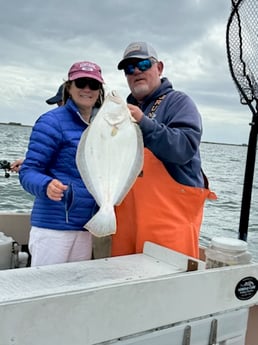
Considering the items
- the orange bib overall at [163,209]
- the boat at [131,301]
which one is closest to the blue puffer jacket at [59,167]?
the orange bib overall at [163,209]

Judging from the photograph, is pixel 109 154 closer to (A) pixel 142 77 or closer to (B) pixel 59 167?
(B) pixel 59 167

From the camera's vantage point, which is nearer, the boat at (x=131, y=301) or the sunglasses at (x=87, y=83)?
the boat at (x=131, y=301)

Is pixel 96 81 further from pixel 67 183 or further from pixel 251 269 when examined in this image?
pixel 251 269

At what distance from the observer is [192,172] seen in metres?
2.66

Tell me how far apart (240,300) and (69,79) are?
157 centimetres

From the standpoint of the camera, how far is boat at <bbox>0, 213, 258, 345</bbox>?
5.25ft

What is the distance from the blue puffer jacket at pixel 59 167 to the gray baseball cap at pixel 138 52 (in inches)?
17.1

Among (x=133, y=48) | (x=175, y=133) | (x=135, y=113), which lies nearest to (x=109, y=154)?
(x=135, y=113)

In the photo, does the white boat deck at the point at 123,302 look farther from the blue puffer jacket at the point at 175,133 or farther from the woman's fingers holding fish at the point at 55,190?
the blue puffer jacket at the point at 175,133

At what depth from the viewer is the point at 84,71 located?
2.60 m

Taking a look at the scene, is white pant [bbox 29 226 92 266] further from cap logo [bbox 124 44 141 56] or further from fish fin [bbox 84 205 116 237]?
cap logo [bbox 124 44 141 56]

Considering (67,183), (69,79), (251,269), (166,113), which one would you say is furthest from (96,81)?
(251,269)

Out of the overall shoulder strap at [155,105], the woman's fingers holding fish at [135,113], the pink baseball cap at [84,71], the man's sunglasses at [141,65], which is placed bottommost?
the woman's fingers holding fish at [135,113]

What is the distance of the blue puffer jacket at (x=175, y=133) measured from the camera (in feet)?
7.71
